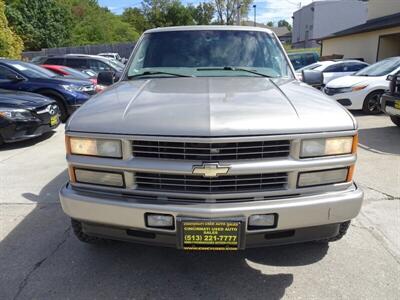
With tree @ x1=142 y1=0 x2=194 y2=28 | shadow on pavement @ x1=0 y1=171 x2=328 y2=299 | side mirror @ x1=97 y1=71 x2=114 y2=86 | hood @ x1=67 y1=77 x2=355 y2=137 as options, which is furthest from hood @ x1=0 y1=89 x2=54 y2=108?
tree @ x1=142 y1=0 x2=194 y2=28

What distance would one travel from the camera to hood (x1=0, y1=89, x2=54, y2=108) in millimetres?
7035

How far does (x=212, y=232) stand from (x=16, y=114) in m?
5.69

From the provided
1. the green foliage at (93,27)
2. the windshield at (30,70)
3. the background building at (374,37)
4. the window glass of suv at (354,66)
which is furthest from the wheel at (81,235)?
the green foliage at (93,27)

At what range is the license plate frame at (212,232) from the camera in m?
2.43

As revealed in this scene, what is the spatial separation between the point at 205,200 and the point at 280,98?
97cm

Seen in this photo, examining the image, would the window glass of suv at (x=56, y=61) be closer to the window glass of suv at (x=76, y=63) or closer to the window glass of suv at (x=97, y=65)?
the window glass of suv at (x=76, y=63)

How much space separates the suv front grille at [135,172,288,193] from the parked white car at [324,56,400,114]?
839 cm

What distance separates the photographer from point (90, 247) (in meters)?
3.40

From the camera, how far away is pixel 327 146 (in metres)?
2.57

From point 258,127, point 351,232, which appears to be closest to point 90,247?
point 258,127

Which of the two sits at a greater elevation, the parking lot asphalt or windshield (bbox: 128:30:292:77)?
windshield (bbox: 128:30:292:77)

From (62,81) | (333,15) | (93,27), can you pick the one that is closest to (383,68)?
(62,81)

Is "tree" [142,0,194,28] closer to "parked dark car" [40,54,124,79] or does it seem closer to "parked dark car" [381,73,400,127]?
"parked dark car" [40,54,124,79]

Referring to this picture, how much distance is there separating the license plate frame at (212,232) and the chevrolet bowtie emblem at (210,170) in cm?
29
